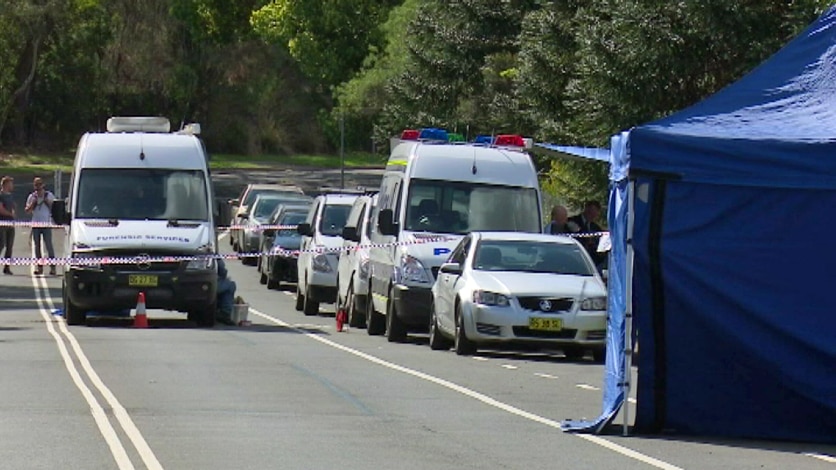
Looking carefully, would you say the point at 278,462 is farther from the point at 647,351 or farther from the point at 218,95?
the point at 218,95

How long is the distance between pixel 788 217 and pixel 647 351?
56.1 inches

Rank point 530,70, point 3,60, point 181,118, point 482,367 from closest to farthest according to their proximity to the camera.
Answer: point 482,367
point 530,70
point 3,60
point 181,118

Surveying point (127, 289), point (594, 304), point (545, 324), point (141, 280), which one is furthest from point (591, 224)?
point (127, 289)

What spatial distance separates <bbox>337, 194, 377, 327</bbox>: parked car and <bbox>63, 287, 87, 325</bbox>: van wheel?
12.5 ft

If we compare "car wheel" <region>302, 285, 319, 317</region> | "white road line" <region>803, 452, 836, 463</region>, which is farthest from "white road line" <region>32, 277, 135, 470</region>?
"car wheel" <region>302, 285, 319, 317</region>

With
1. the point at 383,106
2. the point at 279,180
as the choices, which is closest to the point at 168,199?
the point at 383,106

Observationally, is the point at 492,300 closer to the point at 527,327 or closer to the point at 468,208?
the point at 527,327

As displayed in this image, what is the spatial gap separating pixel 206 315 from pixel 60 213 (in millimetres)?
2438

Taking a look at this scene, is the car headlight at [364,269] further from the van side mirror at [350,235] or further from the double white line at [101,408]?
the double white line at [101,408]

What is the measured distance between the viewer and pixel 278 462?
1145cm

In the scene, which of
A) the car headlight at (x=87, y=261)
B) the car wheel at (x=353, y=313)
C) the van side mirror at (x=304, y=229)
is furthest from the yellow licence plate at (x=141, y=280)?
the van side mirror at (x=304, y=229)

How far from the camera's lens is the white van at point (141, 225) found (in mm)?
23875

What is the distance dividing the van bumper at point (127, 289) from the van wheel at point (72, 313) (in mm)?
220

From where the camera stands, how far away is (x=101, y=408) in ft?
46.9
